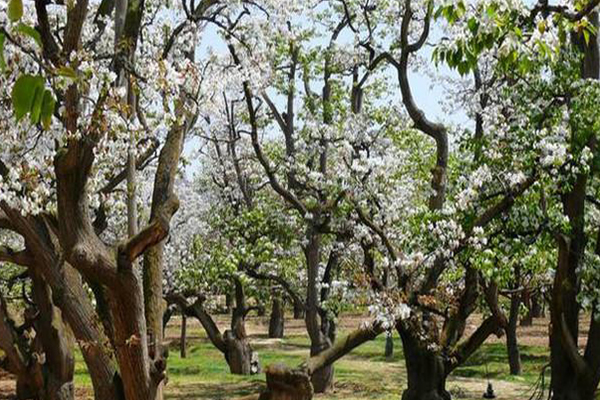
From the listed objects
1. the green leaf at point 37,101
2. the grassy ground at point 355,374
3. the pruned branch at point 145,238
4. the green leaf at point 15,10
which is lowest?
the grassy ground at point 355,374

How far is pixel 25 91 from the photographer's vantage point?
1822mm

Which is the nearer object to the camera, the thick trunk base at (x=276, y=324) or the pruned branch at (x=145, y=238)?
the pruned branch at (x=145, y=238)

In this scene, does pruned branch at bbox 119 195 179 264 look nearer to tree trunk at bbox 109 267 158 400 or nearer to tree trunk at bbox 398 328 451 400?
tree trunk at bbox 109 267 158 400

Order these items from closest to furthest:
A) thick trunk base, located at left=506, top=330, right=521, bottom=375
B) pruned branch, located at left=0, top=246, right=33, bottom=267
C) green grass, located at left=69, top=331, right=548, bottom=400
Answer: pruned branch, located at left=0, top=246, right=33, bottom=267
green grass, located at left=69, top=331, right=548, bottom=400
thick trunk base, located at left=506, top=330, right=521, bottom=375

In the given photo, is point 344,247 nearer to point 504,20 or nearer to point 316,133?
point 316,133

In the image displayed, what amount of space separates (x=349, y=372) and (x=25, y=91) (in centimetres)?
2537

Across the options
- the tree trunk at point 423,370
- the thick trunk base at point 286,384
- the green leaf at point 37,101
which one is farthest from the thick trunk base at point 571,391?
the green leaf at point 37,101

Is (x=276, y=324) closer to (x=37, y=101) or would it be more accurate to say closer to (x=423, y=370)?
(x=423, y=370)

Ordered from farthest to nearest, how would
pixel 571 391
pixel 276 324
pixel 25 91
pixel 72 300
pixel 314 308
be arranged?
pixel 276 324, pixel 314 308, pixel 571 391, pixel 72 300, pixel 25 91

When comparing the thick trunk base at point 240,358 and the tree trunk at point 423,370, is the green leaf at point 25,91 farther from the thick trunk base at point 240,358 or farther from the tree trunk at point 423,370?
the thick trunk base at point 240,358

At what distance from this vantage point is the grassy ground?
2072 centimetres

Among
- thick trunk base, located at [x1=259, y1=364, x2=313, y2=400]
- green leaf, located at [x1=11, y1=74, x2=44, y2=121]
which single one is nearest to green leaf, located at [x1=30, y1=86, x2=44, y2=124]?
green leaf, located at [x1=11, y1=74, x2=44, y2=121]

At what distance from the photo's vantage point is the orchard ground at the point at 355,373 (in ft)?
67.7

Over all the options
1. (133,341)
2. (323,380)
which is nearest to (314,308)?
(323,380)
